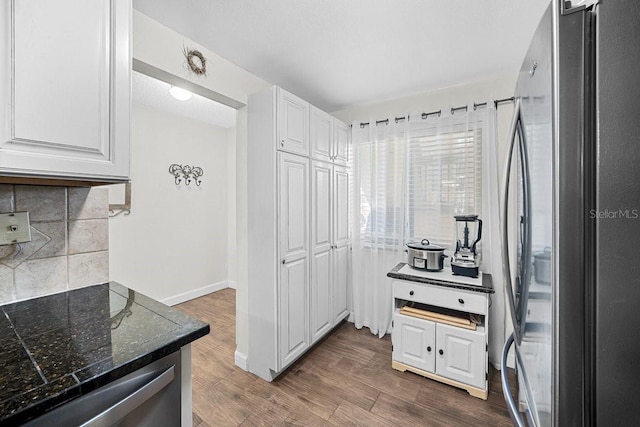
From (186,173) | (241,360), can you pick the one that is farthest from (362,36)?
(186,173)

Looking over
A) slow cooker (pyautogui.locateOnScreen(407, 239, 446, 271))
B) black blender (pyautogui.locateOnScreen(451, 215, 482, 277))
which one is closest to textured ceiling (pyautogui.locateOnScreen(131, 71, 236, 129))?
slow cooker (pyautogui.locateOnScreen(407, 239, 446, 271))

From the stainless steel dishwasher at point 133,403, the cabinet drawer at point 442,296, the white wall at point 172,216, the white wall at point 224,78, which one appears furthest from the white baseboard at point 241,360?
the white wall at point 172,216

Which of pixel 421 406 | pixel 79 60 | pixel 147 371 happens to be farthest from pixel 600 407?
pixel 79 60

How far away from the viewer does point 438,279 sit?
1.98 metres

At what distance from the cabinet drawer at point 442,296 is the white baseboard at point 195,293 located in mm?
2797

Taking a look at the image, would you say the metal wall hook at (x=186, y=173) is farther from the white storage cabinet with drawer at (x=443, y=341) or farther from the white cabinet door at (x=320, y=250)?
the white storage cabinet with drawer at (x=443, y=341)

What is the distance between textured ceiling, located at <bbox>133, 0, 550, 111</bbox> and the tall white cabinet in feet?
1.04

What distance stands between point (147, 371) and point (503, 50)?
260cm

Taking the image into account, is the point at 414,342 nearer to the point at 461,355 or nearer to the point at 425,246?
the point at 461,355

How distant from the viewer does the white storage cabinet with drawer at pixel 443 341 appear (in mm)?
1807

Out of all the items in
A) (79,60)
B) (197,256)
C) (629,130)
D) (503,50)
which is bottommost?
(197,256)

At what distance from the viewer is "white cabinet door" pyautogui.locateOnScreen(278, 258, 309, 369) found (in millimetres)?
1925

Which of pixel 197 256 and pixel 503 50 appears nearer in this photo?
pixel 503 50

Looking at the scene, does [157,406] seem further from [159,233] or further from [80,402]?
[159,233]
